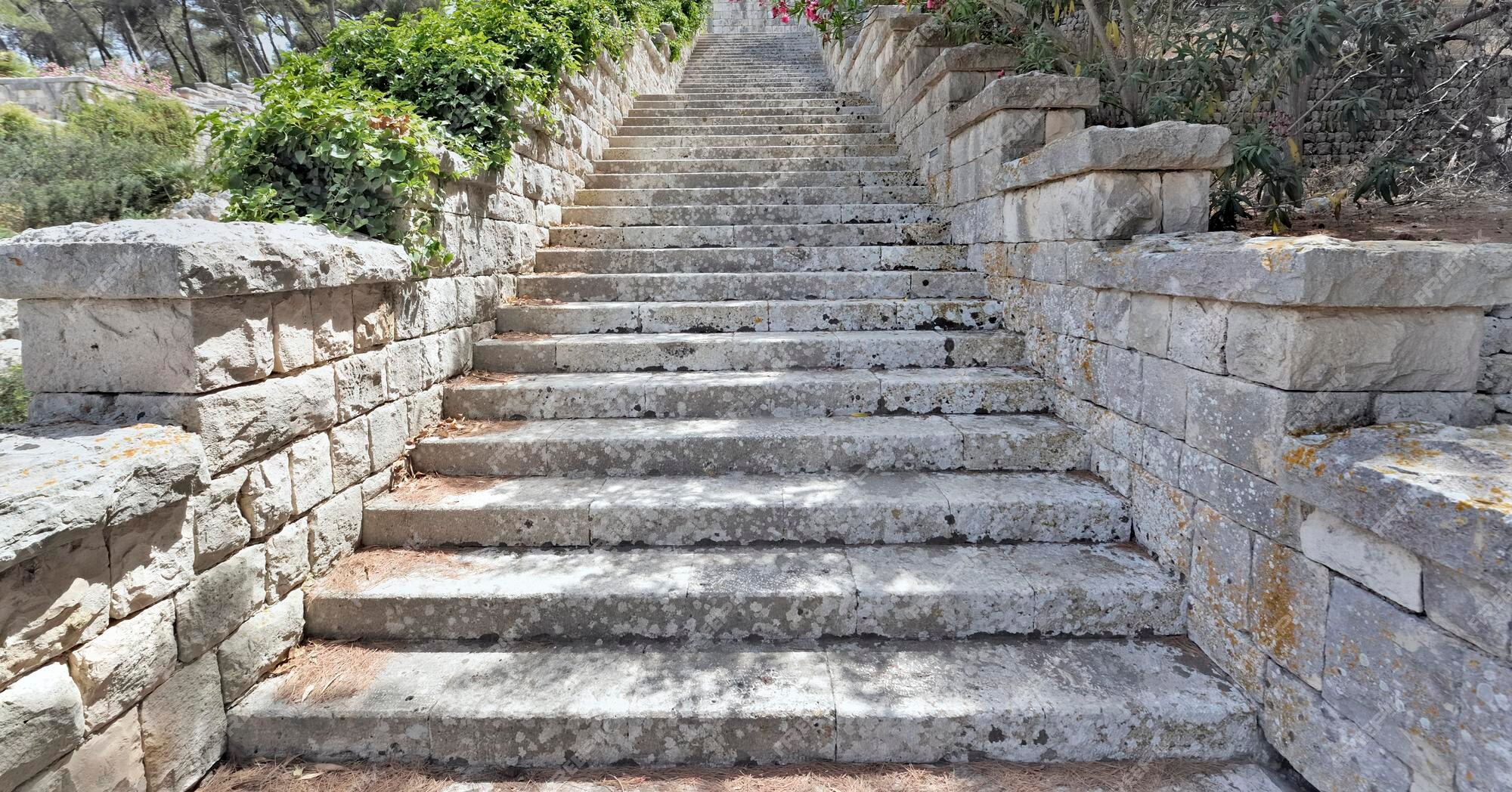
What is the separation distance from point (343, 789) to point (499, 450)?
1.62m

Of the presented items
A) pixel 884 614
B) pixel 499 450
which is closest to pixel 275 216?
pixel 499 450

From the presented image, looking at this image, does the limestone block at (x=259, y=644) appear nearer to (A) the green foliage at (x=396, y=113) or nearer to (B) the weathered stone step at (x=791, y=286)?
(A) the green foliage at (x=396, y=113)

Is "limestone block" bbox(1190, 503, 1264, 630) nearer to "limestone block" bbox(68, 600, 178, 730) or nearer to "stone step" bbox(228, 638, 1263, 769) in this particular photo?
"stone step" bbox(228, 638, 1263, 769)

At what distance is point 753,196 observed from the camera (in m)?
6.27

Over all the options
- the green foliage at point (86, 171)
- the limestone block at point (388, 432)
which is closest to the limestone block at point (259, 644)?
the limestone block at point (388, 432)

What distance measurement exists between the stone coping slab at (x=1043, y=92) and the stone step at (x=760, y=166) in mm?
2204

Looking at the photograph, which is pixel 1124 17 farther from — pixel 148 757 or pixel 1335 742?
pixel 148 757

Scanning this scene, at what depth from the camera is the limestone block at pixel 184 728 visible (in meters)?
2.15

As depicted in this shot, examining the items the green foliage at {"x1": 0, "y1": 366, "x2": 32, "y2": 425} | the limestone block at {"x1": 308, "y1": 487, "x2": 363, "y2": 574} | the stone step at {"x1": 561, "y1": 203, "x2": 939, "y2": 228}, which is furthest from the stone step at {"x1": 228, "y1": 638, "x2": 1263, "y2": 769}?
the stone step at {"x1": 561, "y1": 203, "x2": 939, "y2": 228}

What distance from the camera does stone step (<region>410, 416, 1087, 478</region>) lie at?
3.52 m

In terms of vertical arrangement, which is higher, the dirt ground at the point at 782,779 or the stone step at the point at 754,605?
the stone step at the point at 754,605

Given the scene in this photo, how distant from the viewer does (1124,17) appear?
15.0 feet

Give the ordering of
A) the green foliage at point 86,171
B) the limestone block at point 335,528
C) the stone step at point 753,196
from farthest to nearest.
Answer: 1. the stone step at point 753,196
2. the green foliage at point 86,171
3. the limestone block at point 335,528

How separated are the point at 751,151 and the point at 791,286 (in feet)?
9.76
